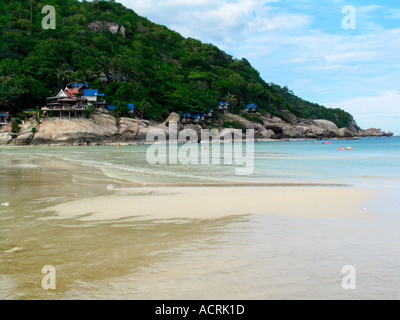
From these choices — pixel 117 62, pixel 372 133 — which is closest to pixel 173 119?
pixel 117 62

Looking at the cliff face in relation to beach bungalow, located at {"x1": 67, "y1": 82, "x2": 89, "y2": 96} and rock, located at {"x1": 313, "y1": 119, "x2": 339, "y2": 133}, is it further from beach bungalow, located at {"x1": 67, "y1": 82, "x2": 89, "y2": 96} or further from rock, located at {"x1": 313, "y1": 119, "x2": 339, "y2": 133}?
rock, located at {"x1": 313, "y1": 119, "x2": 339, "y2": 133}

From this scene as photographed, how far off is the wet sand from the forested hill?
57655 millimetres

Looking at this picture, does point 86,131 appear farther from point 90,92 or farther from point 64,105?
point 90,92

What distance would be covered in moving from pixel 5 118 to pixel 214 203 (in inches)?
2348

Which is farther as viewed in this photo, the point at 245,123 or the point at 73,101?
the point at 245,123

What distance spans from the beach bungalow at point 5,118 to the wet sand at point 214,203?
2161 inches

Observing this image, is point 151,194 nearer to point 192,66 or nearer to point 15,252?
point 15,252

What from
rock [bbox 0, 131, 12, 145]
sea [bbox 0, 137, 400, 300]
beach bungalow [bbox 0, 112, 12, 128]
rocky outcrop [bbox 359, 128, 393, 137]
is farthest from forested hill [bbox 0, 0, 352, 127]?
rocky outcrop [bbox 359, 128, 393, 137]

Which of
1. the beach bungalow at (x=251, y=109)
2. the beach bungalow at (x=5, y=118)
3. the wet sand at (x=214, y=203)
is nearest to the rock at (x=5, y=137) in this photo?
the beach bungalow at (x=5, y=118)

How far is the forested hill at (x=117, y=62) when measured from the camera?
6925 centimetres

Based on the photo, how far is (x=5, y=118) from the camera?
58.8 meters

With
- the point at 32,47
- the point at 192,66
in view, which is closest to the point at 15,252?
the point at 32,47

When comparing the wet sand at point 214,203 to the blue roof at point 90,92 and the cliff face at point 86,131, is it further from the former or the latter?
the blue roof at point 90,92
